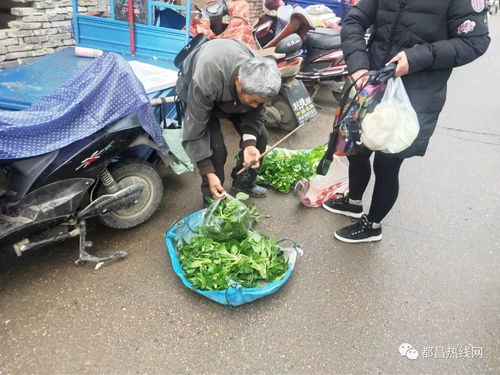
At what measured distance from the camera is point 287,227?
121 inches

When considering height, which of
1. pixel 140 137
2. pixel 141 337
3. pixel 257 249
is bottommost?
pixel 141 337

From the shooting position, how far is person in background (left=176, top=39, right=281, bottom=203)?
7.42 feet

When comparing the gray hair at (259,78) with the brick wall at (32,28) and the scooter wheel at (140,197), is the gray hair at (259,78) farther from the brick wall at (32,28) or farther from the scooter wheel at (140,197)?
the brick wall at (32,28)

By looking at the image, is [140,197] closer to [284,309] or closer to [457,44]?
[284,309]

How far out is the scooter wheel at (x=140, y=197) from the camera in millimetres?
2645

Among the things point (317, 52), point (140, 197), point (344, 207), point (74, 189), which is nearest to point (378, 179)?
point (344, 207)

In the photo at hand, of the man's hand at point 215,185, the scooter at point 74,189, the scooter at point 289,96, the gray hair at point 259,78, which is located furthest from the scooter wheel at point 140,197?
the scooter at point 289,96

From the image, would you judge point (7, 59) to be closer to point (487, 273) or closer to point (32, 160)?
point (32, 160)

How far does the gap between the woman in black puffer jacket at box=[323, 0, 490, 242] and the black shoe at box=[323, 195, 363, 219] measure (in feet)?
1.55

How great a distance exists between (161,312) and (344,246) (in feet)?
4.64

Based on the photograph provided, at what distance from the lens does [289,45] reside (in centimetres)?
433

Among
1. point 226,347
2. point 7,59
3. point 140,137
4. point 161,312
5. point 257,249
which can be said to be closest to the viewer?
point 226,347

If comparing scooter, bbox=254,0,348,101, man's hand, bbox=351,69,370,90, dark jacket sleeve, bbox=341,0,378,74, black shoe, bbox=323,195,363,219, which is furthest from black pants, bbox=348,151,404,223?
scooter, bbox=254,0,348,101

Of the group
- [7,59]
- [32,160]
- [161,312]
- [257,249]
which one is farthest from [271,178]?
[7,59]
